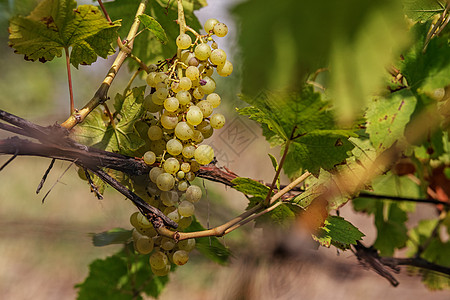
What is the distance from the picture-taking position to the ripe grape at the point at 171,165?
0.99 ft

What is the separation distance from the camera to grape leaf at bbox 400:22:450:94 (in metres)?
0.31

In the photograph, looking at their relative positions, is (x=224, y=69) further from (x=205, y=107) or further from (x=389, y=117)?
(x=389, y=117)

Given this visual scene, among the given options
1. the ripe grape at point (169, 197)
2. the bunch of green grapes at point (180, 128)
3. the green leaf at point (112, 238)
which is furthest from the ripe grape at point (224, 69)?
the green leaf at point (112, 238)

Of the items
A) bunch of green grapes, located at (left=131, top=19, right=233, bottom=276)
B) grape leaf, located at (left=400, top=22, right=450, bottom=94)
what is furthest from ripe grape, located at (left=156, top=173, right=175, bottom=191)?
grape leaf, located at (left=400, top=22, right=450, bottom=94)

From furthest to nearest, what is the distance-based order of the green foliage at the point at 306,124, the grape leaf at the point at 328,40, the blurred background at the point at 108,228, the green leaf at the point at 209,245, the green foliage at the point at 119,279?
1. the blurred background at the point at 108,228
2. the green foliage at the point at 119,279
3. the green leaf at the point at 209,245
4. the green foliage at the point at 306,124
5. the grape leaf at the point at 328,40

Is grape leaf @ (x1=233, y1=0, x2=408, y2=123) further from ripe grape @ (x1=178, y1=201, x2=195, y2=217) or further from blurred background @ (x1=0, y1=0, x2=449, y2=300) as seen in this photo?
ripe grape @ (x1=178, y1=201, x2=195, y2=217)

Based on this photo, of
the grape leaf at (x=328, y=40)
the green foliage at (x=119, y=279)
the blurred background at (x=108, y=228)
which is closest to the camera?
the grape leaf at (x=328, y=40)

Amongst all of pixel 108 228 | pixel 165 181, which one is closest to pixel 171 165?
pixel 165 181

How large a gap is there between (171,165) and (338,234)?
5.8 inches

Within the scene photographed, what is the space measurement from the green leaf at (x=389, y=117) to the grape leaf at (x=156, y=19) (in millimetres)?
212

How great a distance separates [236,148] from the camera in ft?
2.18

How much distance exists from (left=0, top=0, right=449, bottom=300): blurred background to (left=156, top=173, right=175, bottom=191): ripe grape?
0.32 ft

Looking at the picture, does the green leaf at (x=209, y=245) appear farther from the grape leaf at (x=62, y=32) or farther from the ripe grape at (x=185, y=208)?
the grape leaf at (x=62, y=32)

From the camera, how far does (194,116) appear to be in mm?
298
